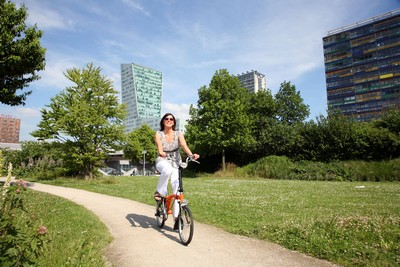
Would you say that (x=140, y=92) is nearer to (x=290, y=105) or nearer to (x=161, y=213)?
(x=290, y=105)

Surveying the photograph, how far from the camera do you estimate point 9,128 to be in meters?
153

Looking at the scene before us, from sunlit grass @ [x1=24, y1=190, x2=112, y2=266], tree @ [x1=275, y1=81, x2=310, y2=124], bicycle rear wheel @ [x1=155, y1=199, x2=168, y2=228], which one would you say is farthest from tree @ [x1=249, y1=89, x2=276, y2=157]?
sunlit grass @ [x1=24, y1=190, x2=112, y2=266]

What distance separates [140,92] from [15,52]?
173 m

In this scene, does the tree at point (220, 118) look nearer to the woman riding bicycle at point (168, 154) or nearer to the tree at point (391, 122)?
the tree at point (391, 122)

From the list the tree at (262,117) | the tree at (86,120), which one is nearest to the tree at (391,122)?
the tree at (262,117)

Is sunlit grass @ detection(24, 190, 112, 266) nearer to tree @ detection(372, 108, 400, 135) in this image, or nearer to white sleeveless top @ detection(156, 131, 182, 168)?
white sleeveless top @ detection(156, 131, 182, 168)

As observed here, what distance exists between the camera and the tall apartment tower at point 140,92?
587 ft

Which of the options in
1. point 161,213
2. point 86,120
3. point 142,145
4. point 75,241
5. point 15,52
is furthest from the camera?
point 142,145

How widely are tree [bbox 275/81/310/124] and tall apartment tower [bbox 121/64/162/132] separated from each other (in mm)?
142234

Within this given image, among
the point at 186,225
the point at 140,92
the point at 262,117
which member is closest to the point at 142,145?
the point at 262,117

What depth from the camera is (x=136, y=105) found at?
17762cm

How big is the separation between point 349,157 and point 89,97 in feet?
80.1

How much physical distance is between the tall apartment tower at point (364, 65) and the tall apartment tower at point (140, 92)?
369 feet

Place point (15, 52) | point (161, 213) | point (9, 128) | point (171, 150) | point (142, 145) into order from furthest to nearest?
point (9, 128) → point (142, 145) → point (15, 52) → point (161, 213) → point (171, 150)
